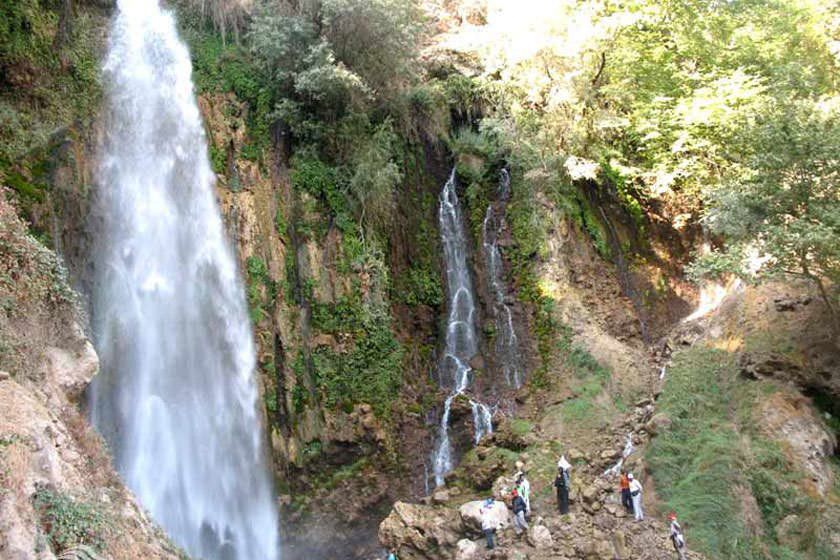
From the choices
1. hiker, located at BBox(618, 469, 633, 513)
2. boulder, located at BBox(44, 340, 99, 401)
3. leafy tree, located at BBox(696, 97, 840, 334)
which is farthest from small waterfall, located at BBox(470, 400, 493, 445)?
boulder, located at BBox(44, 340, 99, 401)

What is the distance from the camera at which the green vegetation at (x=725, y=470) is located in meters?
11.9

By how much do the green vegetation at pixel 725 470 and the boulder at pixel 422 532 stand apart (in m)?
4.49

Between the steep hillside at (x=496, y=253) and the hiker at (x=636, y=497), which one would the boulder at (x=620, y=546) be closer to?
the steep hillside at (x=496, y=253)

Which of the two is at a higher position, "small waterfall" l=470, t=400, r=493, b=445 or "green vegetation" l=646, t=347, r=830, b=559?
"green vegetation" l=646, t=347, r=830, b=559

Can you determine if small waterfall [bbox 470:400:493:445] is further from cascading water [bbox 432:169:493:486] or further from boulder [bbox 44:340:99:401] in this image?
boulder [bbox 44:340:99:401]

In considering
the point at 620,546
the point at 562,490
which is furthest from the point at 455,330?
the point at 620,546

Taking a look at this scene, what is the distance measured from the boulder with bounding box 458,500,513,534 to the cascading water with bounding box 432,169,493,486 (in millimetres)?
4086

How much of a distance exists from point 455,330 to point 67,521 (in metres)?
13.7

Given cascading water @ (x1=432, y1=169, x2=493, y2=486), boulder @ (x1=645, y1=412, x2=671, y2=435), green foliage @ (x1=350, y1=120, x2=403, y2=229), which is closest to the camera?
boulder @ (x1=645, y1=412, x2=671, y2=435)

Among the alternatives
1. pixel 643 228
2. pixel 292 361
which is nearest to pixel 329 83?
pixel 292 361

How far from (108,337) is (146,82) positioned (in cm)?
778

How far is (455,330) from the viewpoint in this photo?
65.7 feet

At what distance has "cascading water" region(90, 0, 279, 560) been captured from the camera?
1445 cm

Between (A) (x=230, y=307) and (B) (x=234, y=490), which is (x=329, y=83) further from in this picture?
(B) (x=234, y=490)
